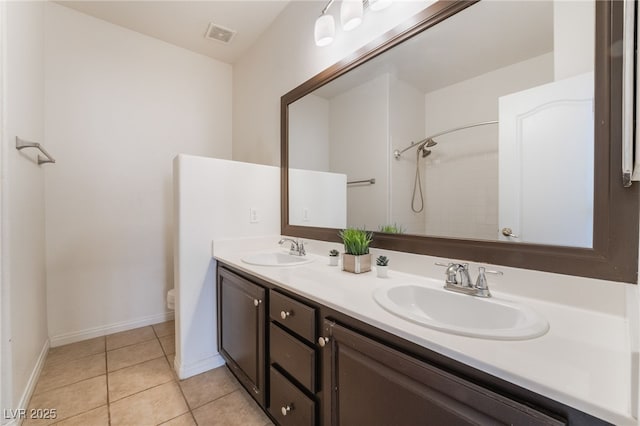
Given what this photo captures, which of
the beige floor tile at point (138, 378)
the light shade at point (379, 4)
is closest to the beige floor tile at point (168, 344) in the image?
the beige floor tile at point (138, 378)

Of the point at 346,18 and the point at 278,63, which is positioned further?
the point at 278,63

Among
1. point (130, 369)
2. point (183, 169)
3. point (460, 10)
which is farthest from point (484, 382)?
point (130, 369)

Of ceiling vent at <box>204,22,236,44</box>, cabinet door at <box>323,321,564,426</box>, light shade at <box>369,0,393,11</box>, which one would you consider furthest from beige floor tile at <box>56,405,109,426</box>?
ceiling vent at <box>204,22,236,44</box>

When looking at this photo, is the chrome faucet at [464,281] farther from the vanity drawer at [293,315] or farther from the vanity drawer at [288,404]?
the vanity drawer at [288,404]

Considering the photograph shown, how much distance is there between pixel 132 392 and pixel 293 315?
1270 mm

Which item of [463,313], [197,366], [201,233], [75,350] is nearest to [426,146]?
[463,313]

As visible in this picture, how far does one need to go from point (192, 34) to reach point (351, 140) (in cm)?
197

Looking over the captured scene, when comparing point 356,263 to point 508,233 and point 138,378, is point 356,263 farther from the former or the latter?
point 138,378

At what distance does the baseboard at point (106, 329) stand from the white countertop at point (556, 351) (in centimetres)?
222

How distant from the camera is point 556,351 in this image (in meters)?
0.60

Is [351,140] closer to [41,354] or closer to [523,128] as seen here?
[523,128]

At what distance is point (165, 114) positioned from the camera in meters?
2.54

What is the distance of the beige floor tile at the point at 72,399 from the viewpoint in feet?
4.57

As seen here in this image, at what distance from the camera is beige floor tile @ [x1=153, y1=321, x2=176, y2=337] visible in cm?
230
